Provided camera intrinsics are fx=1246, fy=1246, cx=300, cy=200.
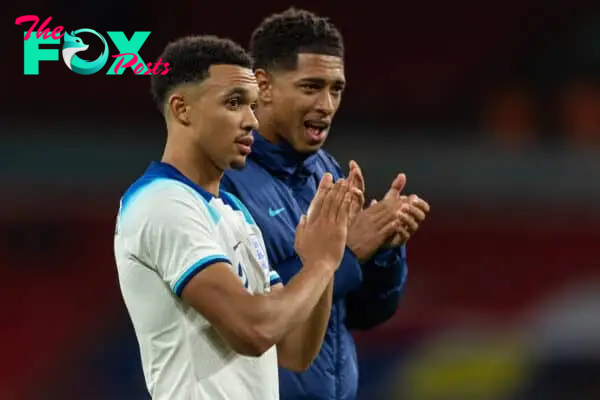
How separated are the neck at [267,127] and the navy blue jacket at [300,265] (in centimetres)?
2

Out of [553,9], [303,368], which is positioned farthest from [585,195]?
[303,368]

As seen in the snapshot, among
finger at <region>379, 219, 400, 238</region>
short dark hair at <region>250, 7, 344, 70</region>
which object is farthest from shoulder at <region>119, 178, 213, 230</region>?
short dark hair at <region>250, 7, 344, 70</region>

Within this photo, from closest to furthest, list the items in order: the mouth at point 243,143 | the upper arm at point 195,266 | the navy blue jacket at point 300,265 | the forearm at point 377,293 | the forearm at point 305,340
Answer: the upper arm at point 195,266, the mouth at point 243,143, the forearm at point 305,340, the navy blue jacket at point 300,265, the forearm at point 377,293

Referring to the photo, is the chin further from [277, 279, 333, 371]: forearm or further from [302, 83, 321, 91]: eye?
[302, 83, 321, 91]: eye

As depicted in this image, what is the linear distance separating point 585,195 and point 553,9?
6.66ft

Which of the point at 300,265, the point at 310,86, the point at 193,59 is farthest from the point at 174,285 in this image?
the point at 310,86

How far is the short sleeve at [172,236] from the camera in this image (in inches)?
87.6

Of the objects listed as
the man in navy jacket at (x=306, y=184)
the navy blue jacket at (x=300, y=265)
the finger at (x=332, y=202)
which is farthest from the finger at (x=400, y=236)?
the finger at (x=332, y=202)

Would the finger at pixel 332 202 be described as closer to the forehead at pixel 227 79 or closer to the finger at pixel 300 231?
the finger at pixel 300 231

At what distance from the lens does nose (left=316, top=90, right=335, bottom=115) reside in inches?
124

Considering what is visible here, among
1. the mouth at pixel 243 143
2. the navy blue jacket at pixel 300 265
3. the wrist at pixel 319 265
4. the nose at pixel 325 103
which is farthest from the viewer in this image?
the nose at pixel 325 103

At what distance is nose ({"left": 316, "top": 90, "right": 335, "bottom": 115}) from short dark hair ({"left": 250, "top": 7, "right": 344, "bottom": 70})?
11cm

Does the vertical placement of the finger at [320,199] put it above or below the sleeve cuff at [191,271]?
above

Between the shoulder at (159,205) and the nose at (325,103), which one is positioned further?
the nose at (325,103)
